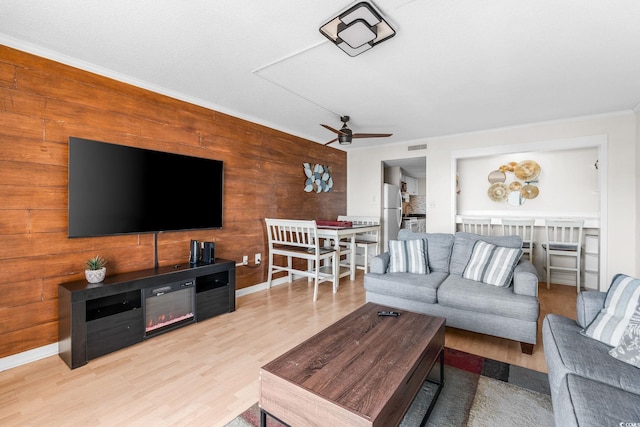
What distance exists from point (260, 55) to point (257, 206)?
200 cm

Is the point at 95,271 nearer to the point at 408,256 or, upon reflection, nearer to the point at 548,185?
the point at 408,256

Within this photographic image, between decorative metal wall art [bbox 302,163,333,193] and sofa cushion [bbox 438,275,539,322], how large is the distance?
268 centimetres

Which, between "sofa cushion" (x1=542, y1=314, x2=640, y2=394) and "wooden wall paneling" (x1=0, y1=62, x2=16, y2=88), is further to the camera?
"wooden wall paneling" (x1=0, y1=62, x2=16, y2=88)

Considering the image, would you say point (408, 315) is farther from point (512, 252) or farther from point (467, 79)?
point (467, 79)

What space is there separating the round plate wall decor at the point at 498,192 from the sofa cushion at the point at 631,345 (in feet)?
12.6

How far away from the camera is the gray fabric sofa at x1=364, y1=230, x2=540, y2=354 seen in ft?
7.36

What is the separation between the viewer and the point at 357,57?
2.30 meters

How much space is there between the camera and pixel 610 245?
3.56 meters

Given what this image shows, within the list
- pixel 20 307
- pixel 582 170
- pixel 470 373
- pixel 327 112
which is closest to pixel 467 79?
pixel 327 112

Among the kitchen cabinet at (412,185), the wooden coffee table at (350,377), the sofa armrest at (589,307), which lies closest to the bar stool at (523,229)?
the sofa armrest at (589,307)

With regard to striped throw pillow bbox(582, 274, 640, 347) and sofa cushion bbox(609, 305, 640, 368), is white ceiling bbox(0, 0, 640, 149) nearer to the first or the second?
striped throw pillow bbox(582, 274, 640, 347)

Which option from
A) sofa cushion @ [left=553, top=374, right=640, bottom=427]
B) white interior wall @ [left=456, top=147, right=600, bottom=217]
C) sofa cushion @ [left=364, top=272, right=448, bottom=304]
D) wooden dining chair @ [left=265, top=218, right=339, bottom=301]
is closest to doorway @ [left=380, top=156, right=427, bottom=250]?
white interior wall @ [left=456, top=147, right=600, bottom=217]

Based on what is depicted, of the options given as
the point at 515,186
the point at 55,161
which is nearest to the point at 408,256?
the point at 515,186

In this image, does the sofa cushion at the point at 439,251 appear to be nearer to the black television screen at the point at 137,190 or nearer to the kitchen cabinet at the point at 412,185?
the black television screen at the point at 137,190
